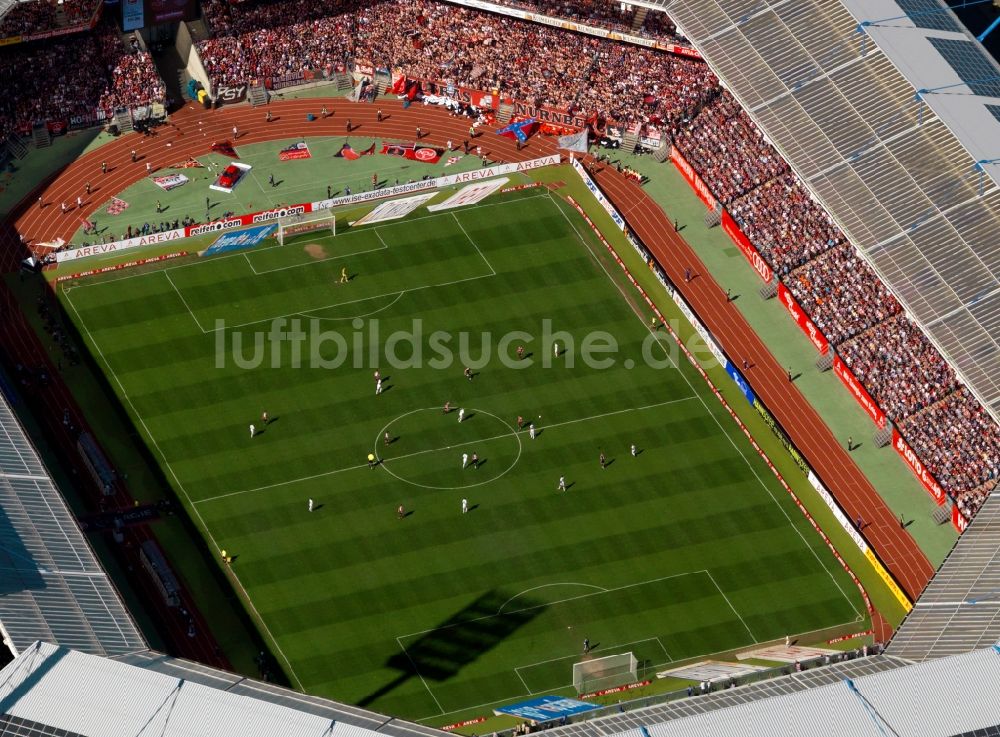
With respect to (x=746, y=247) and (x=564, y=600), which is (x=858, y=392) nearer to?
(x=746, y=247)

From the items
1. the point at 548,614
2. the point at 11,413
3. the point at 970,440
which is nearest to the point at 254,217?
the point at 11,413

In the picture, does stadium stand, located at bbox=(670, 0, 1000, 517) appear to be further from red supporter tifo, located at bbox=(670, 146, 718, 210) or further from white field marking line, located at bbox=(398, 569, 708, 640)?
white field marking line, located at bbox=(398, 569, 708, 640)

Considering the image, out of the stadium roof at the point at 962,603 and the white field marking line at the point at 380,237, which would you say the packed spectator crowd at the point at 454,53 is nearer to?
the white field marking line at the point at 380,237

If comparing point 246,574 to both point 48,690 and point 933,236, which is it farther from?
point 933,236

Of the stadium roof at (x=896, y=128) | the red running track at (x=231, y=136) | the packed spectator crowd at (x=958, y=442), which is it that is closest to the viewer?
the packed spectator crowd at (x=958, y=442)

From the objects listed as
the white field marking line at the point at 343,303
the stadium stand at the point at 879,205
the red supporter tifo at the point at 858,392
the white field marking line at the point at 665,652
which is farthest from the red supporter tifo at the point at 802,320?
the white field marking line at the point at 665,652

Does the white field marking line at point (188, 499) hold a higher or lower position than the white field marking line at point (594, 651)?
higher
